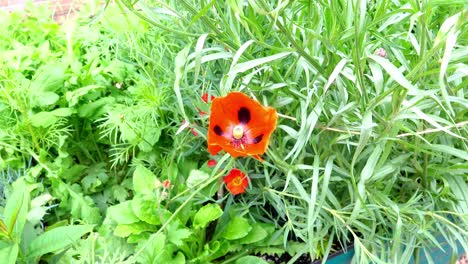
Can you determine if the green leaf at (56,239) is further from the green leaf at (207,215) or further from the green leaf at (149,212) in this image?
the green leaf at (207,215)

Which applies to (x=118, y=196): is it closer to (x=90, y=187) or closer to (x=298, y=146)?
(x=90, y=187)

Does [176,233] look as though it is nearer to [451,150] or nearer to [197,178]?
[197,178]

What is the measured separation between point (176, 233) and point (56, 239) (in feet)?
0.75

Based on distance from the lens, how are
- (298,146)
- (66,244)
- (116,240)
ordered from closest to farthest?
1. (298,146)
2. (66,244)
3. (116,240)

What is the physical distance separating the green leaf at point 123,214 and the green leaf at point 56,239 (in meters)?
0.09

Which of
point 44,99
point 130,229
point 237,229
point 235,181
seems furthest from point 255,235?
point 44,99

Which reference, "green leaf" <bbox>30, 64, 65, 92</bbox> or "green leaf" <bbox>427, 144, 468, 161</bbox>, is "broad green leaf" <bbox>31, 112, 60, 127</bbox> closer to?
"green leaf" <bbox>30, 64, 65, 92</bbox>

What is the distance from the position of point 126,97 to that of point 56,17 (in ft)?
5.15

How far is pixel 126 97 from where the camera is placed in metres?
1.33

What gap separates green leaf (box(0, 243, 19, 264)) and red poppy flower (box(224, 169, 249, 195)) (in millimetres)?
403

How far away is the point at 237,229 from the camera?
44.2 inches

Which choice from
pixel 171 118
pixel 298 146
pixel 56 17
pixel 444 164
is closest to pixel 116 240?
pixel 171 118

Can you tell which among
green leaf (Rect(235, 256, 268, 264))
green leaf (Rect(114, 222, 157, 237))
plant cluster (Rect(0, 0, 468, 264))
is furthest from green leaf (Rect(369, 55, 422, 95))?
green leaf (Rect(114, 222, 157, 237))

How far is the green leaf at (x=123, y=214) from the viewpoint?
44.3 inches
